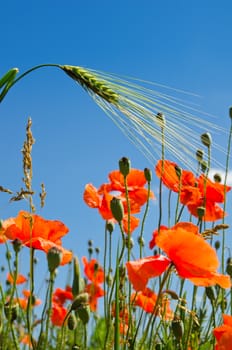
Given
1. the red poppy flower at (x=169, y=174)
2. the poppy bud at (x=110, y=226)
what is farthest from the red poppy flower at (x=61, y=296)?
the red poppy flower at (x=169, y=174)

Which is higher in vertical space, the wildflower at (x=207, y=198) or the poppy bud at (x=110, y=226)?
the wildflower at (x=207, y=198)

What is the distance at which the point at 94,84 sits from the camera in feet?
5.61

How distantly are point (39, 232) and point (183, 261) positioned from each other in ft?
2.01

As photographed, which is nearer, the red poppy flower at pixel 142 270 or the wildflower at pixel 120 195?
the red poppy flower at pixel 142 270

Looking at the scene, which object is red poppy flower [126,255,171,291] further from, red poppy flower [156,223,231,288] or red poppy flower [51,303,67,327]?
red poppy flower [51,303,67,327]

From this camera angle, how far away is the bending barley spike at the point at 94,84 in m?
1.71

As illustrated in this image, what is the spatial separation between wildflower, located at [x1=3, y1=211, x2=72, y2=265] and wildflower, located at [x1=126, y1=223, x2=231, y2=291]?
0.47 meters

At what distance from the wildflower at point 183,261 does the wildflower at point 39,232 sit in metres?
0.47

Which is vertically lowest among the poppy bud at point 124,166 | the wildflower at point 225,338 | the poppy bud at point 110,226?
the wildflower at point 225,338

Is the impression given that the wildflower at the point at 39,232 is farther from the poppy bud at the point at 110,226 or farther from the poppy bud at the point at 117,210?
the poppy bud at the point at 110,226

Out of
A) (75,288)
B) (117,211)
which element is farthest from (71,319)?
(117,211)

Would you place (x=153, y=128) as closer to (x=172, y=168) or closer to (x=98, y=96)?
(x=98, y=96)

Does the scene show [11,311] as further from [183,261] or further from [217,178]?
[217,178]

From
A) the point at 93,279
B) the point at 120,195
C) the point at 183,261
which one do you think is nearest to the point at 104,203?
the point at 120,195
